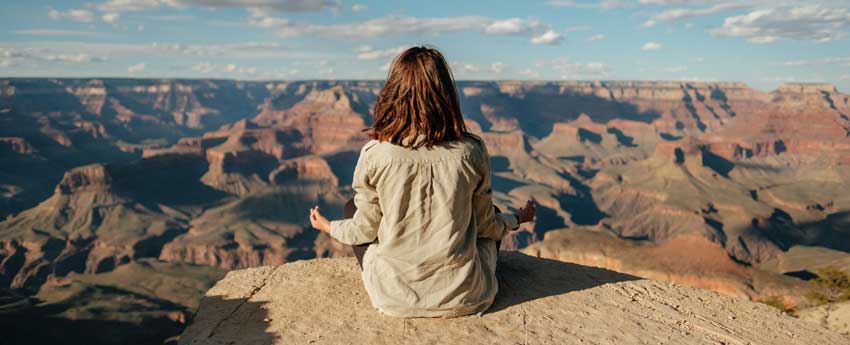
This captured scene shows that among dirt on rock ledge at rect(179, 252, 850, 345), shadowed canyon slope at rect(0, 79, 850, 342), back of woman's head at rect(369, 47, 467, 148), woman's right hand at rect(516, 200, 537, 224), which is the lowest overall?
shadowed canyon slope at rect(0, 79, 850, 342)

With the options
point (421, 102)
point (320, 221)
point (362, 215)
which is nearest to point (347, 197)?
point (320, 221)

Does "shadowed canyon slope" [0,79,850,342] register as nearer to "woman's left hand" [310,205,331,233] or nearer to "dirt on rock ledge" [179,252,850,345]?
"dirt on rock ledge" [179,252,850,345]

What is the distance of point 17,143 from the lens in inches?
5143

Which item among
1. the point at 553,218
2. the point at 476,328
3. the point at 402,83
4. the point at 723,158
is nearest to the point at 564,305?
the point at 476,328

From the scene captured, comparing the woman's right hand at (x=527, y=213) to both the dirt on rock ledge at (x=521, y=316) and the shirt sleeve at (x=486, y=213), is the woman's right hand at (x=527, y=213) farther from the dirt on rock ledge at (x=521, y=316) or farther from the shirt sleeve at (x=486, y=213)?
the dirt on rock ledge at (x=521, y=316)

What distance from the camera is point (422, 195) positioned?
14.1 feet

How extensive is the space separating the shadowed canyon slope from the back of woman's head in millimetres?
39975

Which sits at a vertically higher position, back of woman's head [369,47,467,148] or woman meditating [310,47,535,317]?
back of woman's head [369,47,467,148]

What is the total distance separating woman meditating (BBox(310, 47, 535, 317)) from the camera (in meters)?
4.17

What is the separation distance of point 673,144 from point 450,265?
475 ft

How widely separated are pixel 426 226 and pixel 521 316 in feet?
6.03

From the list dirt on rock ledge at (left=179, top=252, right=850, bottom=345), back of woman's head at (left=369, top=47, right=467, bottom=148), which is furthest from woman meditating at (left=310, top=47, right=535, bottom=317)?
dirt on rock ledge at (left=179, top=252, right=850, bottom=345)

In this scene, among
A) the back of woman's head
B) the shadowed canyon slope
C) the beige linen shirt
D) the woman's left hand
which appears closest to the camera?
the back of woman's head

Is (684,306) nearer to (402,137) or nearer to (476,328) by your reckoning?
(476,328)
